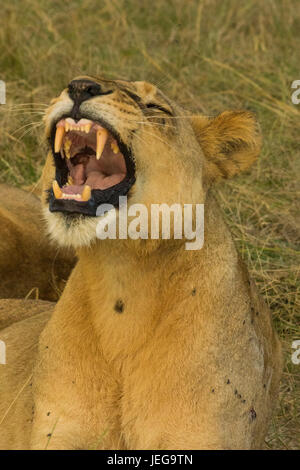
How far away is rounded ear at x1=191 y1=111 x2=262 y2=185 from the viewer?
3279 millimetres

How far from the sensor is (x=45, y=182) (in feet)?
9.83

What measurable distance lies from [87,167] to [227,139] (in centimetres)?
55

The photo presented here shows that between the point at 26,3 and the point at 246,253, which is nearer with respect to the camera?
the point at 246,253

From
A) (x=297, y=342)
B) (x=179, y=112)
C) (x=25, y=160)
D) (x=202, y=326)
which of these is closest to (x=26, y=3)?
→ (x=25, y=160)

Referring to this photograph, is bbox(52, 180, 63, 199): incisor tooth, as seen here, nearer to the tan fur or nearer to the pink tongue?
the pink tongue

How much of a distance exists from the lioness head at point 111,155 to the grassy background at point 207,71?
5.13ft

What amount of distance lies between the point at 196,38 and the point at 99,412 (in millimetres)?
4574

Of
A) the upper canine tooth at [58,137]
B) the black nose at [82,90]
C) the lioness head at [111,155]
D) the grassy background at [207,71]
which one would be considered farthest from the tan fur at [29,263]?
the black nose at [82,90]

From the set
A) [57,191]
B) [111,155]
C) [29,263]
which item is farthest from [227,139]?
[29,263]

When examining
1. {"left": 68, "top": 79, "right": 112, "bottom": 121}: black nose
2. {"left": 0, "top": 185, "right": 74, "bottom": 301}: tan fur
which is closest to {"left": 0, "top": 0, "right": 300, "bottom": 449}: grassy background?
{"left": 0, "top": 185, "right": 74, "bottom": 301}: tan fur

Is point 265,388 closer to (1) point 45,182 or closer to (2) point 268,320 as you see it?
(2) point 268,320

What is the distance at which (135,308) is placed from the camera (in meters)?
2.96

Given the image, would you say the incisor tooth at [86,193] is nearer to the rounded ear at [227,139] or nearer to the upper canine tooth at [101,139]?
the upper canine tooth at [101,139]

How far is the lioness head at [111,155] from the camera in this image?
9.11 feet
